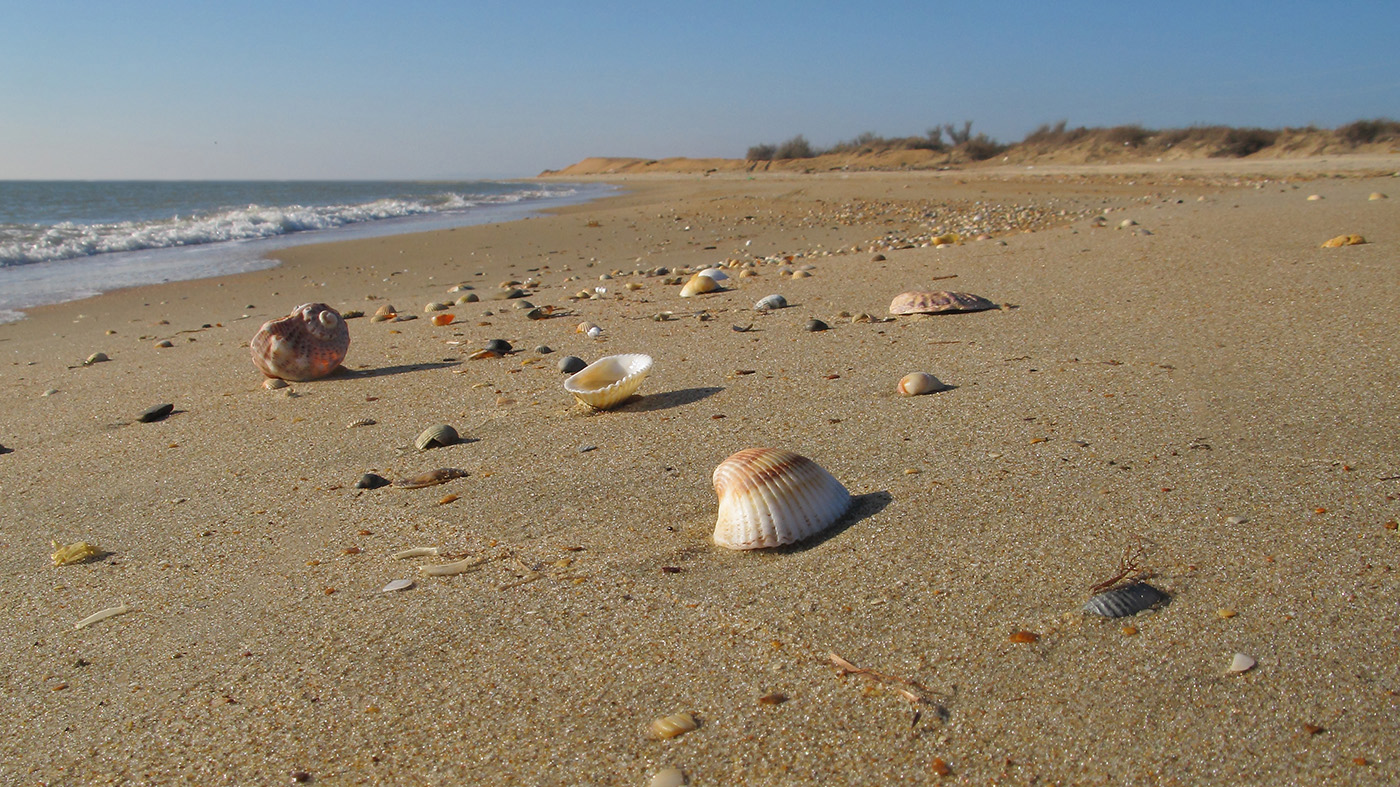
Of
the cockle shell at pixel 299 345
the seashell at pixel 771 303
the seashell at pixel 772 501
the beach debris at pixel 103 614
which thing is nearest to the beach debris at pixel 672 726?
the seashell at pixel 772 501

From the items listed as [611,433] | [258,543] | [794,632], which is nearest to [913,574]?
[794,632]

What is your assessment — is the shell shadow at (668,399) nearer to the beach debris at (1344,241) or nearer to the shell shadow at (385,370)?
the shell shadow at (385,370)

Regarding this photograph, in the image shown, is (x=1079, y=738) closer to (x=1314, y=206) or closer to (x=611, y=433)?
(x=611, y=433)

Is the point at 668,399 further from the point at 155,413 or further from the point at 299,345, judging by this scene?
the point at 155,413

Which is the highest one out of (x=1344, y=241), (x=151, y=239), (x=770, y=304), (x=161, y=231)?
(x=161, y=231)

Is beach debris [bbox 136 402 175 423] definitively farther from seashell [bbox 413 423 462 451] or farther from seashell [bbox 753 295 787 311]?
seashell [bbox 753 295 787 311]

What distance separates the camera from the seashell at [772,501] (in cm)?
202

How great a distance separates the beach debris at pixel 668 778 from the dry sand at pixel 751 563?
0.01 m

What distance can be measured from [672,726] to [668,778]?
12 centimetres

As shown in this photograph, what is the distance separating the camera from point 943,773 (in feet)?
4.34

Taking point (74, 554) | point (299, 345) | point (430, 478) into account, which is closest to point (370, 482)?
point (430, 478)

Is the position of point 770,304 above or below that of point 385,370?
above

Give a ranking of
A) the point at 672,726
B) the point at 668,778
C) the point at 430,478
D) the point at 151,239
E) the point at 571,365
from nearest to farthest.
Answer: the point at 668,778 < the point at 672,726 < the point at 430,478 < the point at 571,365 < the point at 151,239

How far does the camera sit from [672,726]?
146 cm
